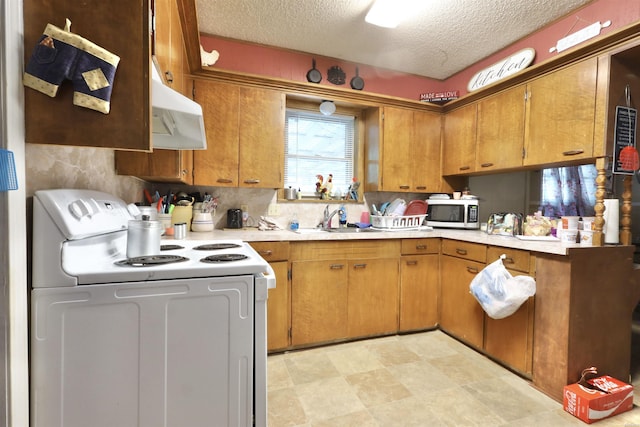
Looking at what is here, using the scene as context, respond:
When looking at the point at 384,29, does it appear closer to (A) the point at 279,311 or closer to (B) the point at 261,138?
(B) the point at 261,138

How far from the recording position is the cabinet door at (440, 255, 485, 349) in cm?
230

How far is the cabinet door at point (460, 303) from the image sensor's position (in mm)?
2301

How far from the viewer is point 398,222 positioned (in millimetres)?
2896

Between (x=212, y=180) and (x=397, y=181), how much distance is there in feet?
5.82

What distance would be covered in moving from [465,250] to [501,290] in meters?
0.52

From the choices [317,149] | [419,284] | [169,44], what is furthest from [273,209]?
[169,44]

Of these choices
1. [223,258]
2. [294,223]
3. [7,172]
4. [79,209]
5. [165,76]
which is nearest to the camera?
[7,172]

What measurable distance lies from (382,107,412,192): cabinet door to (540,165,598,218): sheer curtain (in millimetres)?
1144

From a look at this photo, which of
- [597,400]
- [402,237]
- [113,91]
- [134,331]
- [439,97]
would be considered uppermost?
[439,97]

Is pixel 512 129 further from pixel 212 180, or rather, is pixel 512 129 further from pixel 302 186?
pixel 212 180

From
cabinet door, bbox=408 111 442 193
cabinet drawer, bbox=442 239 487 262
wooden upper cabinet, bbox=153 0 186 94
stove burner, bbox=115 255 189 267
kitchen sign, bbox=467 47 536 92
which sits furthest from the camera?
cabinet door, bbox=408 111 442 193

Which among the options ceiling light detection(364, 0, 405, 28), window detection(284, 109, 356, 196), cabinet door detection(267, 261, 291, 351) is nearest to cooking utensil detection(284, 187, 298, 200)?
window detection(284, 109, 356, 196)

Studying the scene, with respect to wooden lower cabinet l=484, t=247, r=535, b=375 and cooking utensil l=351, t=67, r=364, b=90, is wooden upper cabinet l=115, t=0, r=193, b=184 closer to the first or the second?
cooking utensil l=351, t=67, r=364, b=90

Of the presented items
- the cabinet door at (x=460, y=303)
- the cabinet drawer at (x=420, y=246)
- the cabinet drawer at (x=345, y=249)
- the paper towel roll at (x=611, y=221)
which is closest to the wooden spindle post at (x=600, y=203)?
the paper towel roll at (x=611, y=221)
